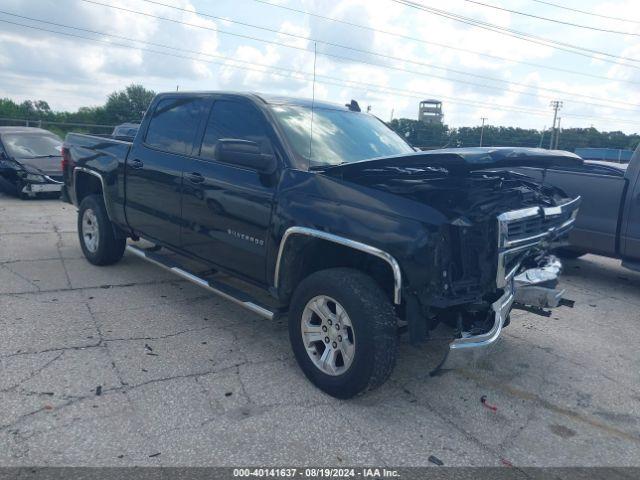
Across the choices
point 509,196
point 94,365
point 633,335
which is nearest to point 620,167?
point 633,335

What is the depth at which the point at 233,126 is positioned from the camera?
468 centimetres

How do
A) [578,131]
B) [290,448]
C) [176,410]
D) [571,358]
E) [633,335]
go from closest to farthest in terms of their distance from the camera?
[290,448]
[176,410]
[571,358]
[633,335]
[578,131]

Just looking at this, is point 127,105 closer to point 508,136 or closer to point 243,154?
point 508,136

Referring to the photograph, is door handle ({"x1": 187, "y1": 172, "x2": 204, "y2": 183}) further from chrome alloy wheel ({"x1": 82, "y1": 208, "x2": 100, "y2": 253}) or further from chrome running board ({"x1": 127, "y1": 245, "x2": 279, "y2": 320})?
chrome alloy wheel ({"x1": 82, "y1": 208, "x2": 100, "y2": 253})

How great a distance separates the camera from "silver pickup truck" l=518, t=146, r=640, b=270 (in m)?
6.68

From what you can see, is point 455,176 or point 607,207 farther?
point 607,207

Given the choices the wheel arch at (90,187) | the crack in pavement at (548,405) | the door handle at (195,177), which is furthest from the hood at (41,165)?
the crack in pavement at (548,405)

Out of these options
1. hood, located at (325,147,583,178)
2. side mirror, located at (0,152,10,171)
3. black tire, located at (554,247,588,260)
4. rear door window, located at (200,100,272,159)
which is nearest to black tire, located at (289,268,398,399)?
hood, located at (325,147,583,178)

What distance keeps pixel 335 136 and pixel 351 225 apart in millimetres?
1342

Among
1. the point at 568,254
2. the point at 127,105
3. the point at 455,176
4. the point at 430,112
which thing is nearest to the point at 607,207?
the point at 568,254

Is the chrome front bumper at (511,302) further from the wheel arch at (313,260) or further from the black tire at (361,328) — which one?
the wheel arch at (313,260)

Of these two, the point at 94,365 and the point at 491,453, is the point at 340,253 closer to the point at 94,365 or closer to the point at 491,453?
the point at 491,453

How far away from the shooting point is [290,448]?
10.3 feet

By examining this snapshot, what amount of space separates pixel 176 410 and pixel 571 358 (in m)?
3.24
